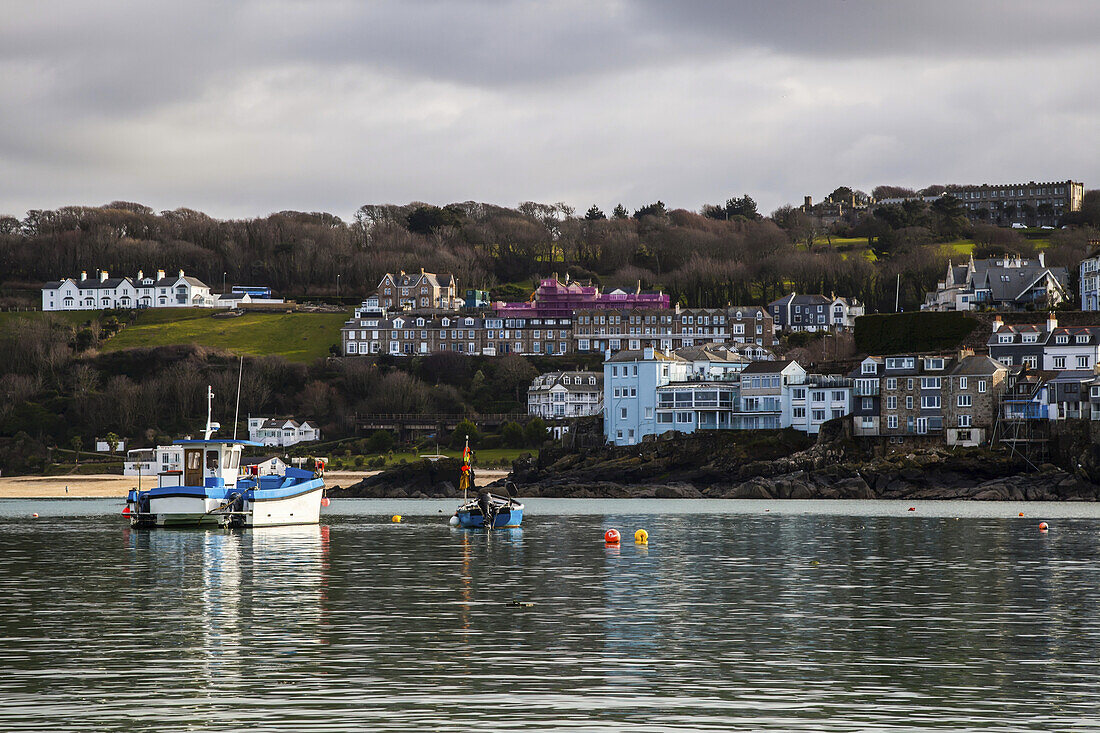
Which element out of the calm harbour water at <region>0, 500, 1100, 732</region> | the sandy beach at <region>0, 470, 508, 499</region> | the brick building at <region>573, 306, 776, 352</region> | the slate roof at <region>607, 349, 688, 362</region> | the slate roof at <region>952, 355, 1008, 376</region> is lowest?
→ the sandy beach at <region>0, 470, 508, 499</region>

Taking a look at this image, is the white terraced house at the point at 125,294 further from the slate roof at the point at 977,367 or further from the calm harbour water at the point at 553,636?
the calm harbour water at the point at 553,636

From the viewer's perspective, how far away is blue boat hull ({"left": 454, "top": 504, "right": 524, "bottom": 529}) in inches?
2202

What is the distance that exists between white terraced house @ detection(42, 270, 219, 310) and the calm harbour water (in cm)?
13555

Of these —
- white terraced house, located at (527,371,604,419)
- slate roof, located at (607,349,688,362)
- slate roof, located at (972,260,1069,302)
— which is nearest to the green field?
white terraced house, located at (527,371,604,419)

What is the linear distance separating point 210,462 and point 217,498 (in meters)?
1.71

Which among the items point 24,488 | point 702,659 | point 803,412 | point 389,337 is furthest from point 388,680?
point 389,337

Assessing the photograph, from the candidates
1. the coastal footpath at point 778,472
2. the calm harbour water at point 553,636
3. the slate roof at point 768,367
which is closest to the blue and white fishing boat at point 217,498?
the calm harbour water at point 553,636

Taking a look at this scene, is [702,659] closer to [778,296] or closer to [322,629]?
[322,629]

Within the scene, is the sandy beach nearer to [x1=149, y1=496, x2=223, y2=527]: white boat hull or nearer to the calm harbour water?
[x1=149, y1=496, x2=223, y2=527]: white boat hull

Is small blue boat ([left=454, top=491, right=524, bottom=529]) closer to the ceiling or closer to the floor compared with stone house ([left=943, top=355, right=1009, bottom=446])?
closer to the floor

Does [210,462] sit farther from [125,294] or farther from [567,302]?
[125,294]

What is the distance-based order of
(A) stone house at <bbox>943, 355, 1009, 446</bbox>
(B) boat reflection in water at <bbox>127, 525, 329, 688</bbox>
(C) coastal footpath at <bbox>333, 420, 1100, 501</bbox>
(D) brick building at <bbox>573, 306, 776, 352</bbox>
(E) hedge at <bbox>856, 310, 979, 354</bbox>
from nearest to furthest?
(B) boat reflection in water at <bbox>127, 525, 329, 688</bbox>
(C) coastal footpath at <bbox>333, 420, 1100, 501</bbox>
(A) stone house at <bbox>943, 355, 1009, 446</bbox>
(E) hedge at <bbox>856, 310, 979, 354</bbox>
(D) brick building at <bbox>573, 306, 776, 352</bbox>

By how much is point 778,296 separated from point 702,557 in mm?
136937

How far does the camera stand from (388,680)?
19.1 meters
